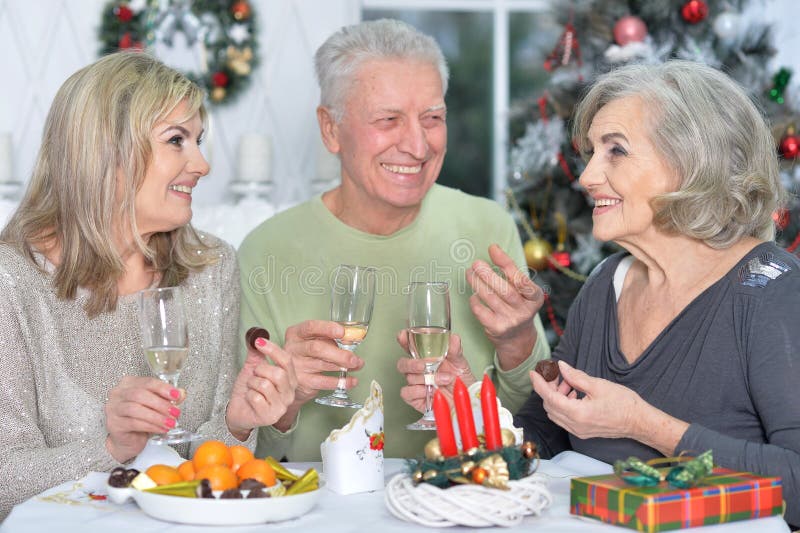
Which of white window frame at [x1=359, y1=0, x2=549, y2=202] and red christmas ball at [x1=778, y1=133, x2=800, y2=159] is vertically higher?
white window frame at [x1=359, y1=0, x2=549, y2=202]

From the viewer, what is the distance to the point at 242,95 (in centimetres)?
512

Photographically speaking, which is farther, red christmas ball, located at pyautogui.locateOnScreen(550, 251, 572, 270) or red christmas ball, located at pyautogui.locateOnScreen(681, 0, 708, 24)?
red christmas ball, located at pyautogui.locateOnScreen(550, 251, 572, 270)

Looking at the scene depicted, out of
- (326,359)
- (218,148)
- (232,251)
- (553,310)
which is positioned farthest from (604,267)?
(218,148)

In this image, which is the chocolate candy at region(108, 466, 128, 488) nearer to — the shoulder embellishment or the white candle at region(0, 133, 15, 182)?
the shoulder embellishment

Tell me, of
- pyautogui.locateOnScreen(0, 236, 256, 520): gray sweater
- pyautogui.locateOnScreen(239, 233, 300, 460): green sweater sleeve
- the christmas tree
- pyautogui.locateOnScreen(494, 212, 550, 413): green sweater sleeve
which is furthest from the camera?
the christmas tree

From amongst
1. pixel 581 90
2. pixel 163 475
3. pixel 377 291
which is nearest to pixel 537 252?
pixel 581 90

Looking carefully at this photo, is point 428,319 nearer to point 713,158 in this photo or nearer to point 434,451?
point 434,451

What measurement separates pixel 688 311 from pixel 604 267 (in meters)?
0.37

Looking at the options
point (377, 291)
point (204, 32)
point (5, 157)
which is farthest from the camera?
point (204, 32)

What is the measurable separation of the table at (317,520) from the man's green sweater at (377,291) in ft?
3.31

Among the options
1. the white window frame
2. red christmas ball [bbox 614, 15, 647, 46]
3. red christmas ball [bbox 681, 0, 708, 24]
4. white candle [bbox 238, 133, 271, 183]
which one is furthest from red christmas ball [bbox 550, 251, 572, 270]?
white candle [bbox 238, 133, 271, 183]

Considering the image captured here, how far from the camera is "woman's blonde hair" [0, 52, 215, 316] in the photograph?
2.12 metres

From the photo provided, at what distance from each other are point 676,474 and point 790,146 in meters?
2.81

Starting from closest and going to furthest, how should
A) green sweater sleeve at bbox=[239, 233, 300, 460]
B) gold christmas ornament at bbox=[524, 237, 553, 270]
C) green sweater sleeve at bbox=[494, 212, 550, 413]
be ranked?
green sweater sleeve at bbox=[494, 212, 550, 413]
green sweater sleeve at bbox=[239, 233, 300, 460]
gold christmas ornament at bbox=[524, 237, 553, 270]
